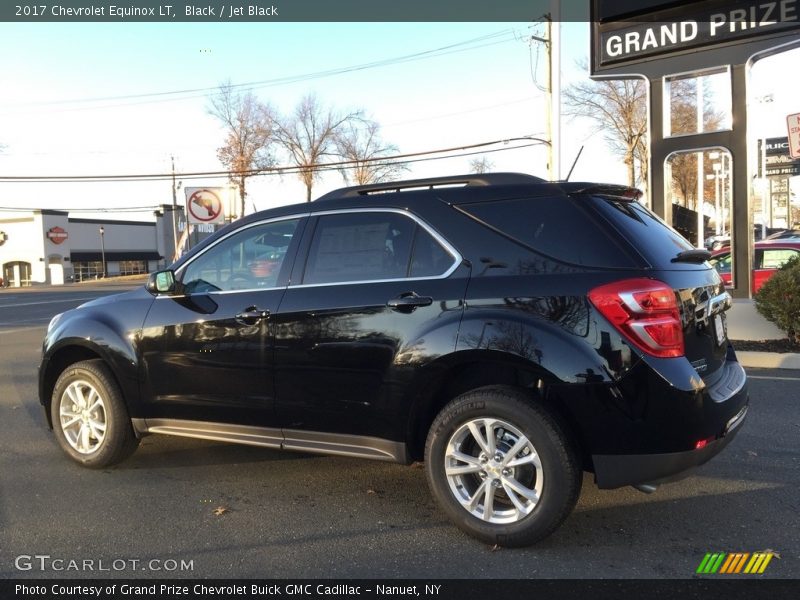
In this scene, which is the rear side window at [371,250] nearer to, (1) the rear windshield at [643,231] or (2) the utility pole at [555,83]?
(1) the rear windshield at [643,231]

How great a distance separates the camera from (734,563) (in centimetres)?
328

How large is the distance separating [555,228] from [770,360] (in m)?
6.41

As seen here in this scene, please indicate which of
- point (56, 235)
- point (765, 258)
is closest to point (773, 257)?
point (765, 258)

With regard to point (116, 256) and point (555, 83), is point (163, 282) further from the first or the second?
point (116, 256)

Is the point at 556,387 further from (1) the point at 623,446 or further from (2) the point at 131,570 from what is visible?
(2) the point at 131,570

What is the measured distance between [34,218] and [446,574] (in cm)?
6521

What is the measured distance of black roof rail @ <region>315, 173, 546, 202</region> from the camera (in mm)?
3809

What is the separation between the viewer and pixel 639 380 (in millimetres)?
3182

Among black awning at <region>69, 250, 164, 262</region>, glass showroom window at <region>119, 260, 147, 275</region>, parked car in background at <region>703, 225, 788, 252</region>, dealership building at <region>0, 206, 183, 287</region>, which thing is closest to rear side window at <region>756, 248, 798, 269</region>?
parked car in background at <region>703, 225, 788, 252</region>

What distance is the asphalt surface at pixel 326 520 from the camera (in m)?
3.34

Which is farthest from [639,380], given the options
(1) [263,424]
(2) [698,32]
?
(2) [698,32]

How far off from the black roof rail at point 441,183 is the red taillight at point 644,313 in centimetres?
82

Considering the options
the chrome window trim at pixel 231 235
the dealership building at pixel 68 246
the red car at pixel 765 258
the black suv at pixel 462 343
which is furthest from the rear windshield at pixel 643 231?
the dealership building at pixel 68 246

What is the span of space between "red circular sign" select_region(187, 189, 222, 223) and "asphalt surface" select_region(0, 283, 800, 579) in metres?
14.9
